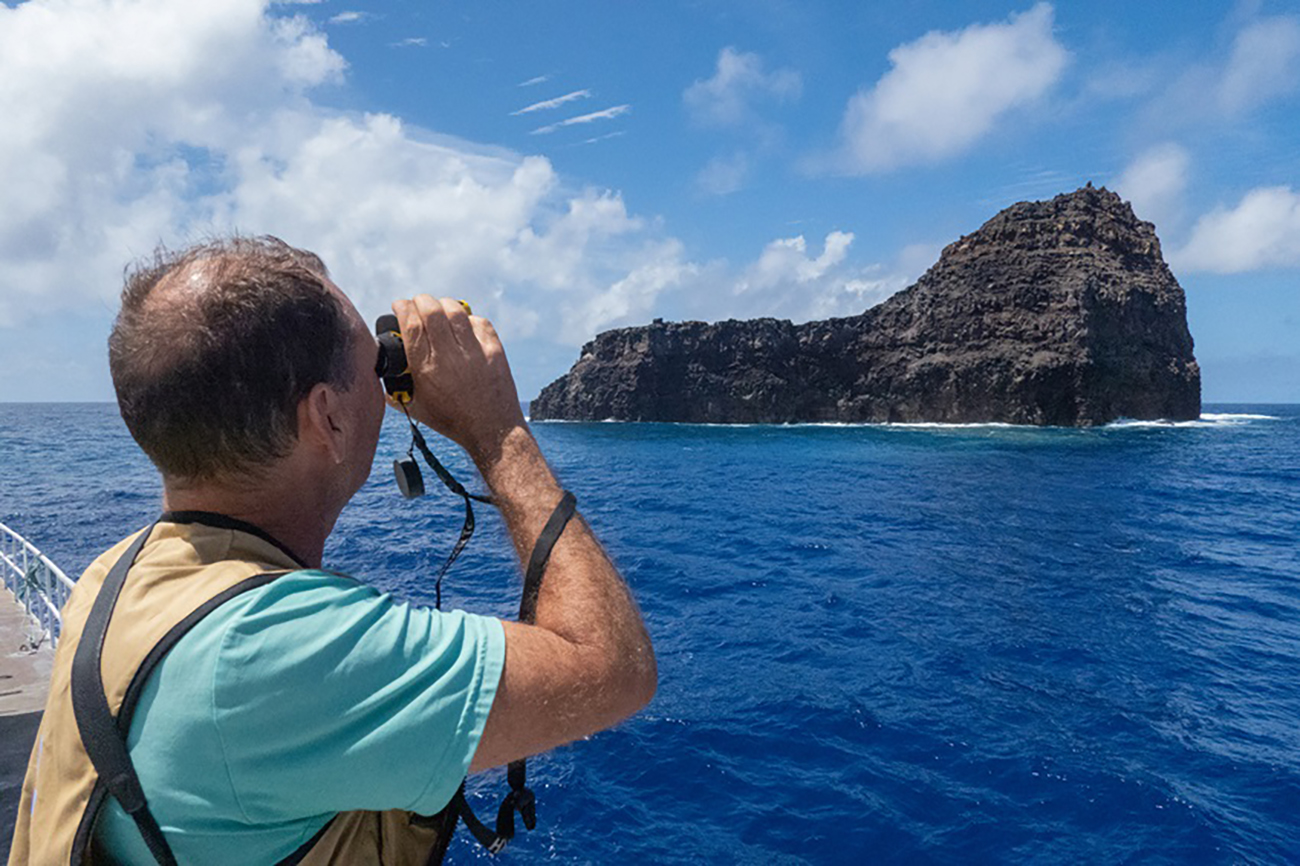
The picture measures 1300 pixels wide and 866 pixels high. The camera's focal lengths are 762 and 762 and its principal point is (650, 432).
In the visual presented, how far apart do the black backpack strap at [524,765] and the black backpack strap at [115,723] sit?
450mm

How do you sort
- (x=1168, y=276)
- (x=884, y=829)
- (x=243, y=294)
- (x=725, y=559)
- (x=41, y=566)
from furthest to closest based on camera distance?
Answer: (x=1168, y=276), (x=725, y=559), (x=41, y=566), (x=884, y=829), (x=243, y=294)

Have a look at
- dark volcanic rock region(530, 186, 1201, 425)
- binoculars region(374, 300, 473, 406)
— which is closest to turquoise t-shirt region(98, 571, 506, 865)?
binoculars region(374, 300, 473, 406)

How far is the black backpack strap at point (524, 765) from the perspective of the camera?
1.38 meters

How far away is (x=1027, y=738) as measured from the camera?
797 cm

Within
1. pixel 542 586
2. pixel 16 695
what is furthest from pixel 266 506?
pixel 16 695

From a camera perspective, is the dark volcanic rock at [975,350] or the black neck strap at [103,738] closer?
the black neck strap at [103,738]

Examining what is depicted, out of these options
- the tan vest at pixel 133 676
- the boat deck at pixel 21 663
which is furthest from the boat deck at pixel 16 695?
the tan vest at pixel 133 676

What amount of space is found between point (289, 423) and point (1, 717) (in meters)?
7.78

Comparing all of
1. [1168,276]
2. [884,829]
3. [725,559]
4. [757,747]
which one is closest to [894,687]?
[757,747]

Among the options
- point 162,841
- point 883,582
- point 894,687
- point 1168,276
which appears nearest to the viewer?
point 162,841

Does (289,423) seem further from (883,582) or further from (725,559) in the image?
(725,559)

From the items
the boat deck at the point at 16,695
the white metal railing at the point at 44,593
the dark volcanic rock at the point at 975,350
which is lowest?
the boat deck at the point at 16,695

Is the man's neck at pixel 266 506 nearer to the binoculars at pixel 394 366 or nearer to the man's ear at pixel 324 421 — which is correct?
the man's ear at pixel 324 421

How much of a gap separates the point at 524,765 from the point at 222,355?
33.7 inches
